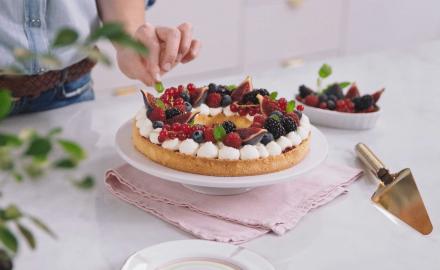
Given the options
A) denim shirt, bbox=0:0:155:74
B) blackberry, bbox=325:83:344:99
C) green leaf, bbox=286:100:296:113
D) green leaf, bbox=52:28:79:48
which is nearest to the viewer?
green leaf, bbox=52:28:79:48

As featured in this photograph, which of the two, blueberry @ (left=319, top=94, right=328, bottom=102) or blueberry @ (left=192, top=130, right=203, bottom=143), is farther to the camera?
blueberry @ (left=319, top=94, right=328, bottom=102)

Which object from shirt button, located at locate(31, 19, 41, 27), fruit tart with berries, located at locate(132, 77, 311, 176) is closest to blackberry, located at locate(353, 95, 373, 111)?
fruit tart with berries, located at locate(132, 77, 311, 176)

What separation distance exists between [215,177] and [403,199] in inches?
12.6

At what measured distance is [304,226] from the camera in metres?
1.00

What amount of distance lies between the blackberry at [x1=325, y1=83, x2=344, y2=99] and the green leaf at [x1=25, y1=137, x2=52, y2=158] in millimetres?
1163

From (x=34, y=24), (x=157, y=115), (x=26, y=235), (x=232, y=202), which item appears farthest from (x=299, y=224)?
(x=34, y=24)

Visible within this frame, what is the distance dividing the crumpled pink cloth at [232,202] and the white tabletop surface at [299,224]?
0.02 m

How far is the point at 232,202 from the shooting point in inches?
41.6

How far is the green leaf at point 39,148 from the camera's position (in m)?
0.37

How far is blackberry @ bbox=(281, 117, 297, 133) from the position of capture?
3.71ft

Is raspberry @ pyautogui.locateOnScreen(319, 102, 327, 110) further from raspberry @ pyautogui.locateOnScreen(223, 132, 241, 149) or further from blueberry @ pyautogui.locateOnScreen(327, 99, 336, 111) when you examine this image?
raspberry @ pyautogui.locateOnScreen(223, 132, 241, 149)

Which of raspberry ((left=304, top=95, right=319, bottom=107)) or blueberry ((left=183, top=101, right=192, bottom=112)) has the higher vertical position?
blueberry ((left=183, top=101, right=192, bottom=112))

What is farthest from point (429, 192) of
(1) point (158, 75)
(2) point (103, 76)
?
(2) point (103, 76)

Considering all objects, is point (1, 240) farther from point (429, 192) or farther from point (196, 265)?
point (429, 192)
